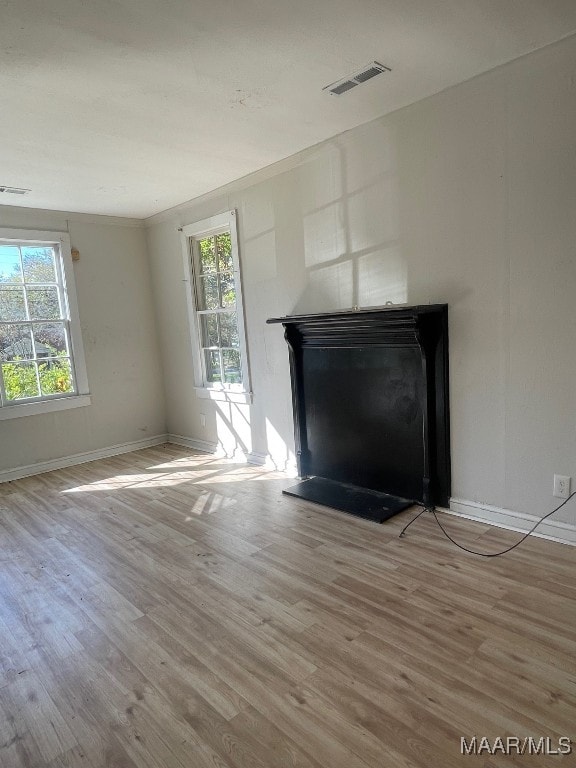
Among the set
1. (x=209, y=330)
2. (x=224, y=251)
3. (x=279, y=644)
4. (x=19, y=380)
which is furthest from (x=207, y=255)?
(x=279, y=644)

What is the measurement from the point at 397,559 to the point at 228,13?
2.66 meters

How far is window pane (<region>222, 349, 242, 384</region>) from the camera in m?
4.58

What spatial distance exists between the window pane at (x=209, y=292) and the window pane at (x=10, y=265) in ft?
5.79

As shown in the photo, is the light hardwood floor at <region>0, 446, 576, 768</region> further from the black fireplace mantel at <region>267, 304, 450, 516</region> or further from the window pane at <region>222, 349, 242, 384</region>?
the window pane at <region>222, 349, 242, 384</region>

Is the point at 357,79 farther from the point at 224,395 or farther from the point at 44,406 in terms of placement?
the point at 44,406

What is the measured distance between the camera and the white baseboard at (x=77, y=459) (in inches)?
178

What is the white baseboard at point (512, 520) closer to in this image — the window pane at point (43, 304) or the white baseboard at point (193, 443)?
the white baseboard at point (193, 443)

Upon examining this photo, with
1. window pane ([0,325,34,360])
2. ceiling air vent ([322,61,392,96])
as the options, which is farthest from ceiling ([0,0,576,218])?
window pane ([0,325,34,360])

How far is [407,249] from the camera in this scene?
2986 millimetres

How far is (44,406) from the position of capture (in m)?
4.65

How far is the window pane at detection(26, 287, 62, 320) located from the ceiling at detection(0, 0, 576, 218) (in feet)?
4.85

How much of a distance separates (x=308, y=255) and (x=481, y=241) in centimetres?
138

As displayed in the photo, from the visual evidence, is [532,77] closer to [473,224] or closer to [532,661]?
[473,224]

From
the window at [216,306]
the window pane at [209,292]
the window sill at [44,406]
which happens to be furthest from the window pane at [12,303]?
the window pane at [209,292]
